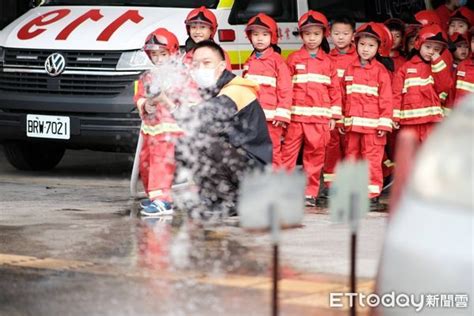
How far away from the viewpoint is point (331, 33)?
38.5 ft

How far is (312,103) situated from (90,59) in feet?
6.84

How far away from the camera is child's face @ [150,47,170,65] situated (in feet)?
34.4

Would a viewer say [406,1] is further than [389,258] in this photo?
Yes

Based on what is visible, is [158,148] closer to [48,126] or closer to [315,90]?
[315,90]

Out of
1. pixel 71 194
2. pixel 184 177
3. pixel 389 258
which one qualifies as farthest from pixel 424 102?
pixel 389 258

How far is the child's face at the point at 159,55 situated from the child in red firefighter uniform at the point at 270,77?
90cm

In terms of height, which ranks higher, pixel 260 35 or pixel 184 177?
pixel 260 35

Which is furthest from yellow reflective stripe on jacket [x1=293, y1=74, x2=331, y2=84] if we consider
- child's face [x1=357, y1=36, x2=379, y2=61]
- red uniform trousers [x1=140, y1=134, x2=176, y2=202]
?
red uniform trousers [x1=140, y1=134, x2=176, y2=202]

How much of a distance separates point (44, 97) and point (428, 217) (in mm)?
8018

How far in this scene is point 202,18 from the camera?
11320mm

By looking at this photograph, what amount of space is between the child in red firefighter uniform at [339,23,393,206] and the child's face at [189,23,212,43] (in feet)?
3.93

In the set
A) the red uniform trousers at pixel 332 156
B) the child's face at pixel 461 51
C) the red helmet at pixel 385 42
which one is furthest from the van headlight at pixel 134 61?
the child's face at pixel 461 51

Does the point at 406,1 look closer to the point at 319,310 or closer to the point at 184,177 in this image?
the point at 184,177

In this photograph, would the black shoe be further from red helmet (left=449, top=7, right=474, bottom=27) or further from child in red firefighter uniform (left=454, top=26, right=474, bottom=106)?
red helmet (left=449, top=7, right=474, bottom=27)
